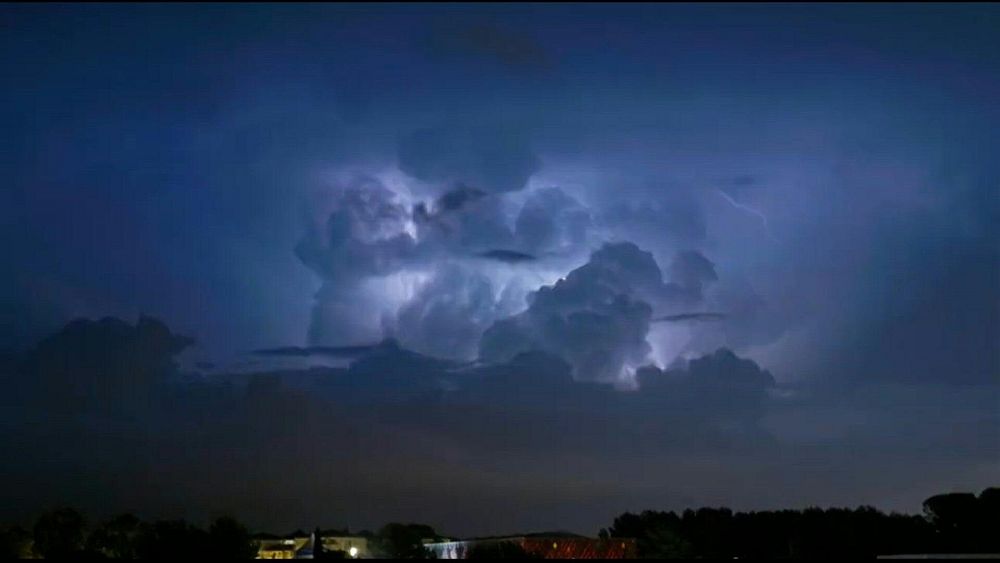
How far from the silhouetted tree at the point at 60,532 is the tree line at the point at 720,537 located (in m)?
0.12

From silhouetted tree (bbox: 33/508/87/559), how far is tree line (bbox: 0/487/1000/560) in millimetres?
119

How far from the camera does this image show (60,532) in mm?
138875

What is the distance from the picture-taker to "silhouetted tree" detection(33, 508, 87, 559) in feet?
442

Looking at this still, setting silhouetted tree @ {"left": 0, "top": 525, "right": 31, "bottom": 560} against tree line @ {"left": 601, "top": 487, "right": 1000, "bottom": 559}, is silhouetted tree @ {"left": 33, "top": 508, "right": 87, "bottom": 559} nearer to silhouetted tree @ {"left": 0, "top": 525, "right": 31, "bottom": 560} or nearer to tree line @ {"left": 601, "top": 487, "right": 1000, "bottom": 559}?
silhouetted tree @ {"left": 0, "top": 525, "right": 31, "bottom": 560}

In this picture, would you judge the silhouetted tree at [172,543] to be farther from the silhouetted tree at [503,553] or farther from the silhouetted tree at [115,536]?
the silhouetted tree at [503,553]

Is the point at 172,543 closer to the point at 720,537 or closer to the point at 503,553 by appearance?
the point at 503,553

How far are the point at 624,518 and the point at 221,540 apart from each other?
8136 centimetres

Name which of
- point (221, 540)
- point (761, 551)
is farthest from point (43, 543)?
point (761, 551)

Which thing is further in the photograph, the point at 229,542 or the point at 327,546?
the point at 327,546

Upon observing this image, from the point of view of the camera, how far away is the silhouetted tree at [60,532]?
442 ft

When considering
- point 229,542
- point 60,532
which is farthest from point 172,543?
point 60,532

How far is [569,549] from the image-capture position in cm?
13138

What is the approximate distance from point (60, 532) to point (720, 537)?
3088 inches

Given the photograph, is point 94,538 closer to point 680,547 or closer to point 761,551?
point 680,547
